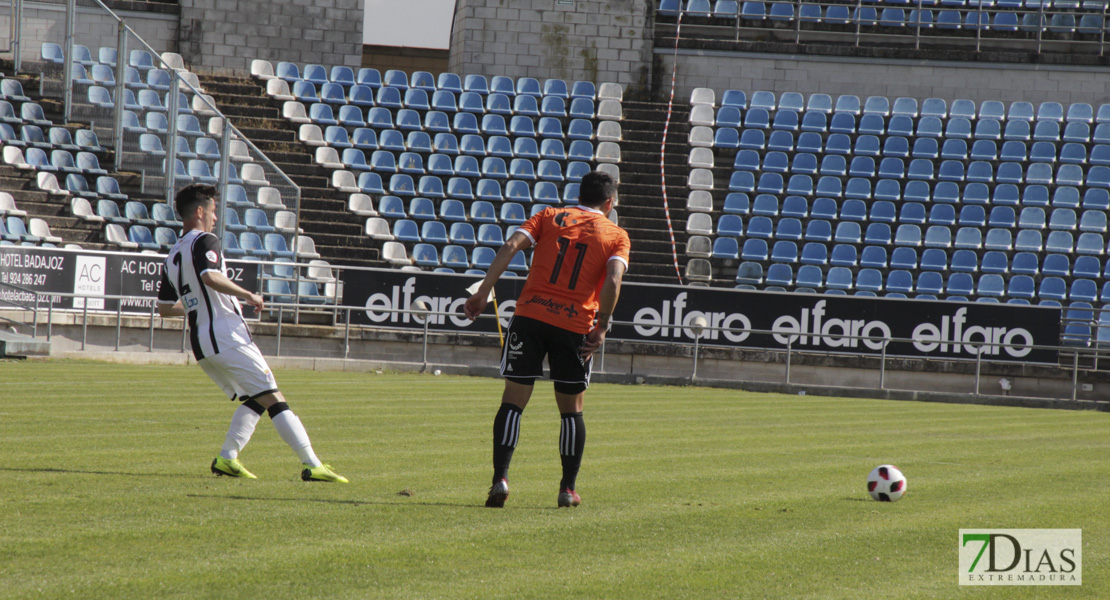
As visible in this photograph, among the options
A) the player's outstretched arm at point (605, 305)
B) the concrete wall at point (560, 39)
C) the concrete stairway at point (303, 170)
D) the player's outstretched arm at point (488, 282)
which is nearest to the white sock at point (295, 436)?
the player's outstretched arm at point (488, 282)

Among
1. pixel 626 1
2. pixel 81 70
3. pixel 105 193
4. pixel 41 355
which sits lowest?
pixel 41 355

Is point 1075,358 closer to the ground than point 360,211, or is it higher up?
closer to the ground

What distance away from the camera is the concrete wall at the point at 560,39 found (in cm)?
3130

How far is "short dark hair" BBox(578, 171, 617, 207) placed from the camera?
656 centimetres

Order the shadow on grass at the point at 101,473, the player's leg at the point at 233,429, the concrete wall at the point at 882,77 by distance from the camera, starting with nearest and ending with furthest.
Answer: the shadow on grass at the point at 101,473 < the player's leg at the point at 233,429 < the concrete wall at the point at 882,77

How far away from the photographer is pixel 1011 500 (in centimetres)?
740

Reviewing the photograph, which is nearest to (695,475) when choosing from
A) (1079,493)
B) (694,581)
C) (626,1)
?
(1079,493)

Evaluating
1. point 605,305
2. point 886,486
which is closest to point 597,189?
point 605,305

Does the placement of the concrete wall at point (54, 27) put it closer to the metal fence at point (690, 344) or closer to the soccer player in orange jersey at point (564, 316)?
the metal fence at point (690, 344)

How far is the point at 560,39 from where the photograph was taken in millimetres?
31484

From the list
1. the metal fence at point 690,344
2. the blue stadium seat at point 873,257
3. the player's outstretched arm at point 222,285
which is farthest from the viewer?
the blue stadium seat at point 873,257

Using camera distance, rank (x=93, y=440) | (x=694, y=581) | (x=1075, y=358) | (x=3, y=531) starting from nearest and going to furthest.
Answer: (x=694, y=581), (x=3, y=531), (x=93, y=440), (x=1075, y=358)

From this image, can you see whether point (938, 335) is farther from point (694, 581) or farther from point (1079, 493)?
point (694, 581)

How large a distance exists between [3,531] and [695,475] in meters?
4.61
